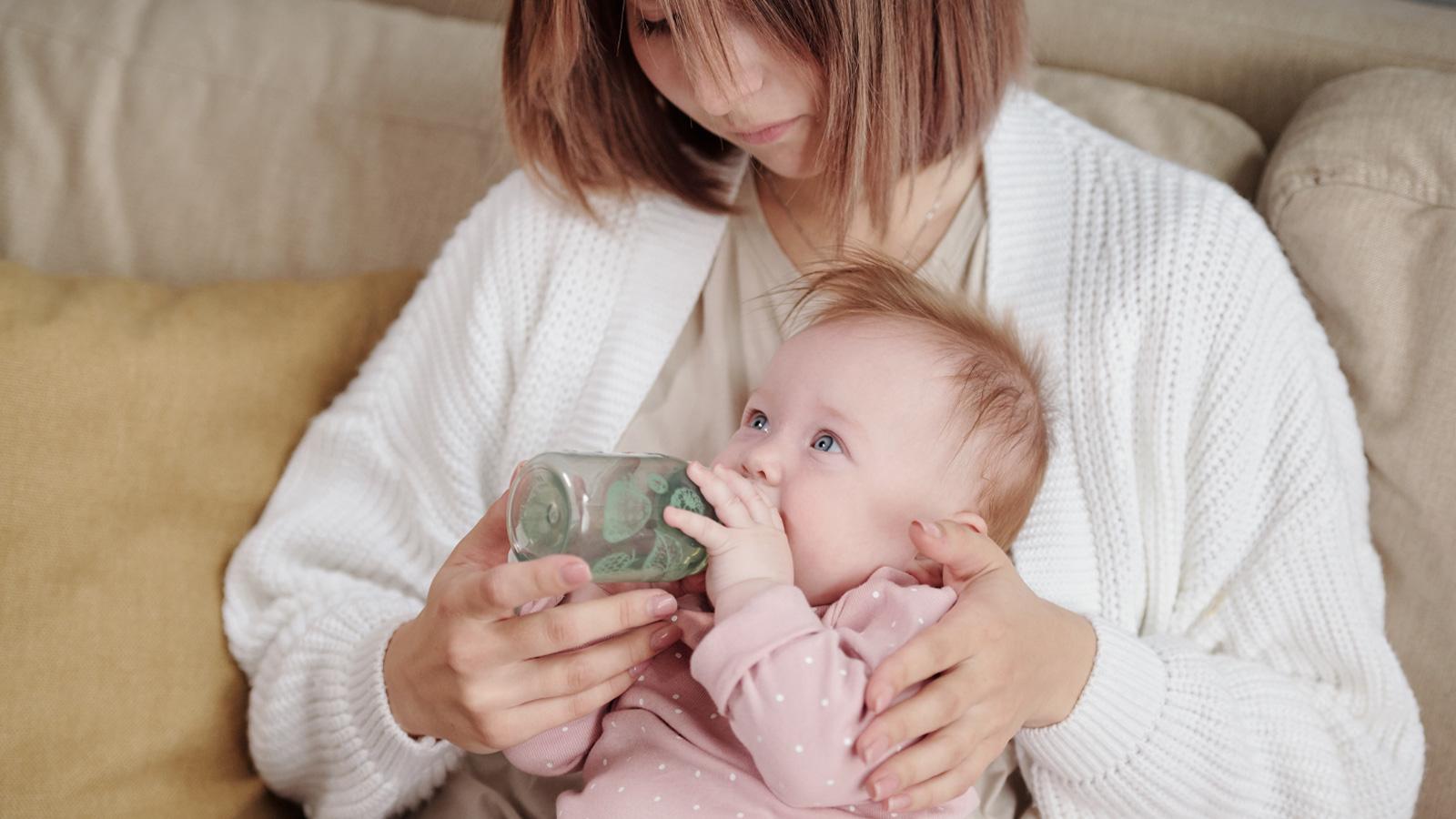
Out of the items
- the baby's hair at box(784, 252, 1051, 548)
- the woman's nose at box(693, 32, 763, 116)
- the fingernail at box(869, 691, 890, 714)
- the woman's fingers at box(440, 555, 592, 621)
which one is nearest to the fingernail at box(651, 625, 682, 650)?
the woman's fingers at box(440, 555, 592, 621)

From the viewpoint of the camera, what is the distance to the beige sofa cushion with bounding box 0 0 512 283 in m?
1.72

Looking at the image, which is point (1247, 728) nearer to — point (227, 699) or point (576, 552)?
point (576, 552)

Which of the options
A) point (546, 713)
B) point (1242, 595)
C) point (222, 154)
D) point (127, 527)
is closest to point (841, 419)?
point (546, 713)

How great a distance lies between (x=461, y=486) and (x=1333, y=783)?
98 centimetres

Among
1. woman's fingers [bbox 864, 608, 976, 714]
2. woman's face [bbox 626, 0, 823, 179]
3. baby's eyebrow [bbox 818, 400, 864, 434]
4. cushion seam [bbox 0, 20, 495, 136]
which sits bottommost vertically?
woman's fingers [bbox 864, 608, 976, 714]

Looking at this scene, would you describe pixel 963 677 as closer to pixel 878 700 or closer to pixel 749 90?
pixel 878 700

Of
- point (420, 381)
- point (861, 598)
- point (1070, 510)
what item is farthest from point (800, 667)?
point (420, 381)

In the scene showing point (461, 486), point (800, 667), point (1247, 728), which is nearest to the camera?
point (800, 667)

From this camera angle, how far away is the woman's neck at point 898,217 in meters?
1.39

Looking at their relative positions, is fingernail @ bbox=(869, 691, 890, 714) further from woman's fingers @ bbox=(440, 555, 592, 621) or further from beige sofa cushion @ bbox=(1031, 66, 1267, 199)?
beige sofa cushion @ bbox=(1031, 66, 1267, 199)

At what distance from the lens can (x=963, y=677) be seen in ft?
2.91

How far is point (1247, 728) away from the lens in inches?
44.6

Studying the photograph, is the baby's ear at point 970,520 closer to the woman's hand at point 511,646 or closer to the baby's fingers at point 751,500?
the baby's fingers at point 751,500

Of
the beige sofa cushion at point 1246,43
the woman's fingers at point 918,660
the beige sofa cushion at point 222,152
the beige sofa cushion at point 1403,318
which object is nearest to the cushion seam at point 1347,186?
the beige sofa cushion at point 1403,318
